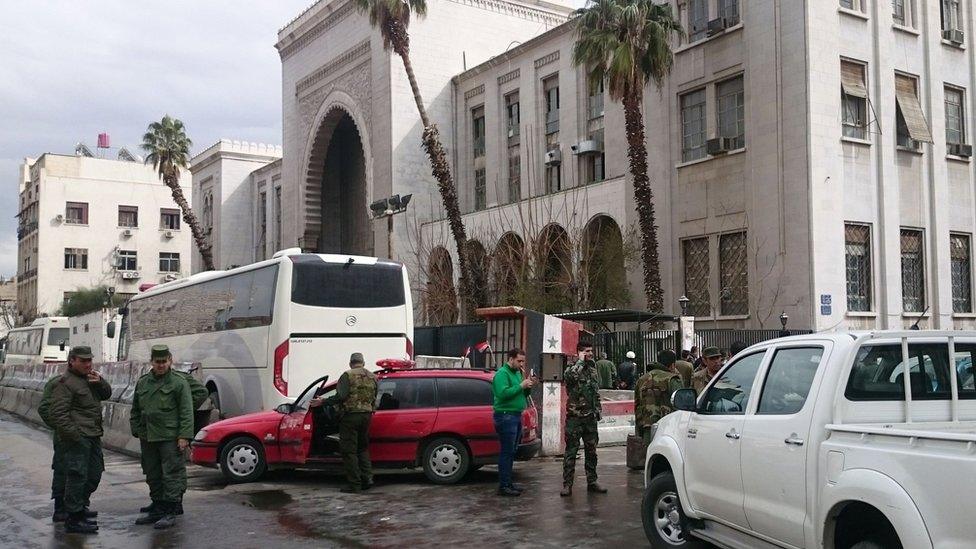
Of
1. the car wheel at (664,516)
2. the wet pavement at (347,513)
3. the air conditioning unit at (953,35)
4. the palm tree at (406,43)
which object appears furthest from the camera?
the palm tree at (406,43)

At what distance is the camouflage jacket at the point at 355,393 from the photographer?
11.3 m

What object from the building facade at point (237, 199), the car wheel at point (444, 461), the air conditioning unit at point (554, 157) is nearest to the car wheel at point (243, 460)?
the car wheel at point (444, 461)

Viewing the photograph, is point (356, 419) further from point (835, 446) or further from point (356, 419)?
point (835, 446)

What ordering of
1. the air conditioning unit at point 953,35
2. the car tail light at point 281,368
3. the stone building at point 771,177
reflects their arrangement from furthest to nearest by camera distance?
the air conditioning unit at point 953,35 < the stone building at point 771,177 < the car tail light at point 281,368

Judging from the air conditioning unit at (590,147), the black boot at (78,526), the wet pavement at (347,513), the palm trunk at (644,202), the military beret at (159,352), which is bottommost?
the wet pavement at (347,513)

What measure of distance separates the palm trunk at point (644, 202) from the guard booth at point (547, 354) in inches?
347

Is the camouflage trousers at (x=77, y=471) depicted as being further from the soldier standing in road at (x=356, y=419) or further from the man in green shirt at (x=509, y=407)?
the man in green shirt at (x=509, y=407)

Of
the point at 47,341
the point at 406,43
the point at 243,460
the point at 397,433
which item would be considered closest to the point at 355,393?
the point at 397,433

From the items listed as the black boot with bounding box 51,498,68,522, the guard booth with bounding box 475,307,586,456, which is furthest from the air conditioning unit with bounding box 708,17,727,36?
the black boot with bounding box 51,498,68,522

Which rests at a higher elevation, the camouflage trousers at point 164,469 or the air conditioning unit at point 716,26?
the air conditioning unit at point 716,26

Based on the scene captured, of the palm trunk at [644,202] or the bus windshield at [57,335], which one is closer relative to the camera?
the palm trunk at [644,202]

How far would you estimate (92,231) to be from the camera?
271 feet

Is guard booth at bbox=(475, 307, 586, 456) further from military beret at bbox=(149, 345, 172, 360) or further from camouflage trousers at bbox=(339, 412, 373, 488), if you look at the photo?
military beret at bbox=(149, 345, 172, 360)

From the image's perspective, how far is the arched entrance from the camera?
5134 cm
